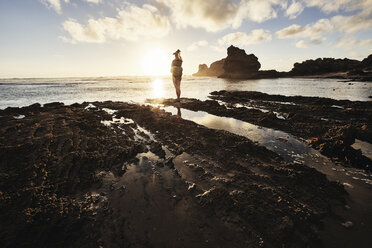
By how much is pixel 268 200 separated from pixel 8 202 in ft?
16.1

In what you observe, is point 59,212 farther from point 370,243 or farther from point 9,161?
point 370,243

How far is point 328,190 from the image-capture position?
11.2 ft

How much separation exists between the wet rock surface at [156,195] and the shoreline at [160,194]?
2 cm

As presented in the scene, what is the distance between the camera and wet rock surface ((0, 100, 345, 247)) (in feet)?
8.33

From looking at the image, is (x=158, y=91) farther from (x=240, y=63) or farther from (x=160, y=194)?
(x=240, y=63)

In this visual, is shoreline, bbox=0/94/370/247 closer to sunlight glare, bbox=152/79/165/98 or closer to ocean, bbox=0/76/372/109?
ocean, bbox=0/76/372/109

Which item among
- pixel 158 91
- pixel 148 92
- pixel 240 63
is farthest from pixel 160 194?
pixel 240 63

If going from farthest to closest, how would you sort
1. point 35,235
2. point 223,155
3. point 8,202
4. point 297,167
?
point 223,155
point 297,167
point 8,202
point 35,235

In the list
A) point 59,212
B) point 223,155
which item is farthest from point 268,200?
point 59,212

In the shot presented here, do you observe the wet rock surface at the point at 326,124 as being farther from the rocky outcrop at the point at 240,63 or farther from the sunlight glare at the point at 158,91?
the rocky outcrop at the point at 240,63

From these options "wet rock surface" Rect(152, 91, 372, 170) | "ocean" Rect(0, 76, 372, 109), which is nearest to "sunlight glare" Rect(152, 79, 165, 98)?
"ocean" Rect(0, 76, 372, 109)

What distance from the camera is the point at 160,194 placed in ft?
11.4

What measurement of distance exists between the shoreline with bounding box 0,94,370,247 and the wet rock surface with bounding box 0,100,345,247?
0.02 m

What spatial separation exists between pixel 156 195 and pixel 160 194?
0.27 ft
